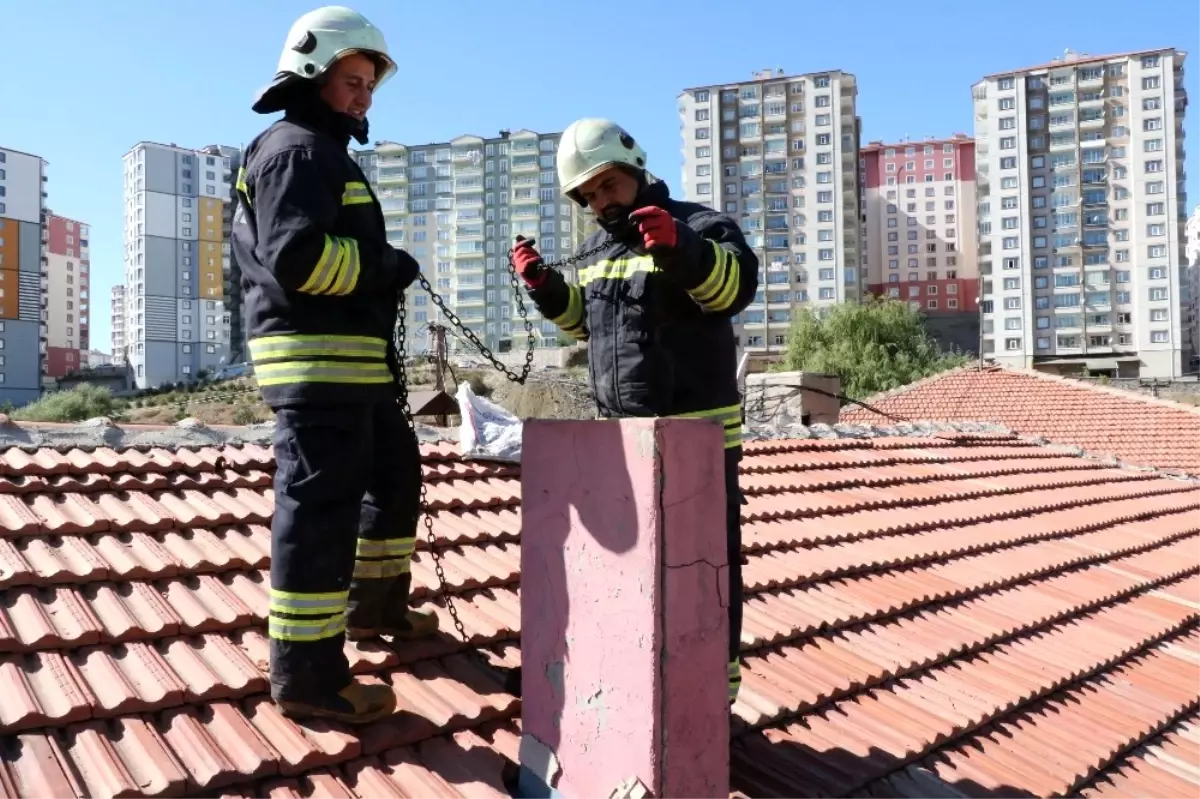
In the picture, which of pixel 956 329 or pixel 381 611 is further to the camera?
pixel 956 329

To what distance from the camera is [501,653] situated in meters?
2.78

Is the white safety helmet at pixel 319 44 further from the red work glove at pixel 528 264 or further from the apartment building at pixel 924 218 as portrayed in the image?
the apartment building at pixel 924 218

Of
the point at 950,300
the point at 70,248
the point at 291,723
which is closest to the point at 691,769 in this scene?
the point at 291,723

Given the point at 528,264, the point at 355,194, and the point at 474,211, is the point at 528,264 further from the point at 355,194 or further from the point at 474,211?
the point at 474,211

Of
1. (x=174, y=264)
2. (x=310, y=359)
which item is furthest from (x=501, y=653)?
(x=174, y=264)

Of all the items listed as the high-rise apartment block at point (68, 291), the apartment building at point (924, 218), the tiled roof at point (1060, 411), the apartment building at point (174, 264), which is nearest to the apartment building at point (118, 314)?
the high-rise apartment block at point (68, 291)

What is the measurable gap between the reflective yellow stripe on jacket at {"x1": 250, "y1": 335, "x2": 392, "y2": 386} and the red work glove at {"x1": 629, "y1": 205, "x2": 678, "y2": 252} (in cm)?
77

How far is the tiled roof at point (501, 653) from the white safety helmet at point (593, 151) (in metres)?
1.45

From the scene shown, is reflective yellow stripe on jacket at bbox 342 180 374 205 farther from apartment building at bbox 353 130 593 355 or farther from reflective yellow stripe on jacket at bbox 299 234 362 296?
apartment building at bbox 353 130 593 355

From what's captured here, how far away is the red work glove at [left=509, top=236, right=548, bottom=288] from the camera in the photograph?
275 cm

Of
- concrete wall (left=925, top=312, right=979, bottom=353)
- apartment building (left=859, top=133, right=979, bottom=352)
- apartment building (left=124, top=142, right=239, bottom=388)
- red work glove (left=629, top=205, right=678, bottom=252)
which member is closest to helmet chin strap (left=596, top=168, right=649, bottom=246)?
red work glove (left=629, top=205, right=678, bottom=252)

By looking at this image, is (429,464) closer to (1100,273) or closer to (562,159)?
(562,159)

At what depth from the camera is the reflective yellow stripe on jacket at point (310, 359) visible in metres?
2.22

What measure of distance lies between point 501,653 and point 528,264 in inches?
47.1
